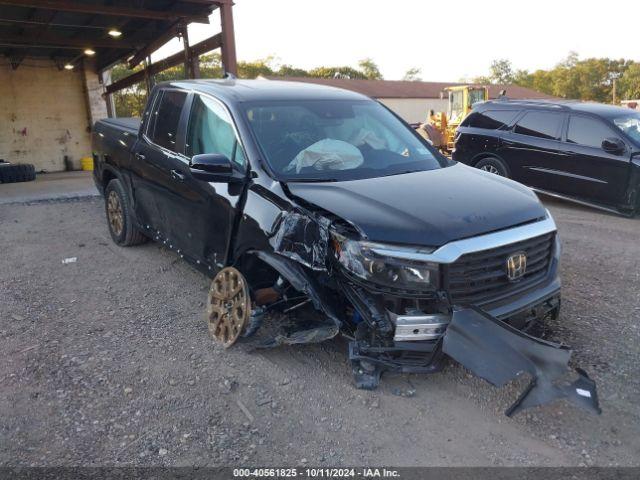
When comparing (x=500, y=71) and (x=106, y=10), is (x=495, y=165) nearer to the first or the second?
(x=106, y=10)

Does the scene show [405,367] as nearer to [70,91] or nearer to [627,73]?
[70,91]

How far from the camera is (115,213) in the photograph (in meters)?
6.38

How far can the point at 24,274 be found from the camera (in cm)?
563

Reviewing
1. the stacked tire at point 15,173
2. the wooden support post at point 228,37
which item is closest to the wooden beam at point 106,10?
the wooden support post at point 228,37

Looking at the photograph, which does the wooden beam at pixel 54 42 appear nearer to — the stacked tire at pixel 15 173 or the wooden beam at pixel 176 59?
the wooden beam at pixel 176 59

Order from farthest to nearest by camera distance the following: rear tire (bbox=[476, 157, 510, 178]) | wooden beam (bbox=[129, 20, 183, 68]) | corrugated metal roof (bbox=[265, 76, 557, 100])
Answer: corrugated metal roof (bbox=[265, 76, 557, 100]), wooden beam (bbox=[129, 20, 183, 68]), rear tire (bbox=[476, 157, 510, 178])

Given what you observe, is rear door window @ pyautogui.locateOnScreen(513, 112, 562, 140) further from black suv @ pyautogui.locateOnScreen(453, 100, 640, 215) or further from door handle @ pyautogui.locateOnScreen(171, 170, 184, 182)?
door handle @ pyautogui.locateOnScreen(171, 170, 184, 182)

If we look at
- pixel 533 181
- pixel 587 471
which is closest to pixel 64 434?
pixel 587 471

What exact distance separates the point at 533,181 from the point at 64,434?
788 cm

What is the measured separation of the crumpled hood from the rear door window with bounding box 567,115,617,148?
497cm

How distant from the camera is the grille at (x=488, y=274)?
3012 millimetres

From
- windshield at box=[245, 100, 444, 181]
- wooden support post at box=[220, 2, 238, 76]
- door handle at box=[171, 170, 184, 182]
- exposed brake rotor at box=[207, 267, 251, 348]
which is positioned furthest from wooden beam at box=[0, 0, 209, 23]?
exposed brake rotor at box=[207, 267, 251, 348]

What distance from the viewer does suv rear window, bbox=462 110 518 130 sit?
30.3ft

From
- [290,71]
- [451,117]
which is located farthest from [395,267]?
[290,71]
